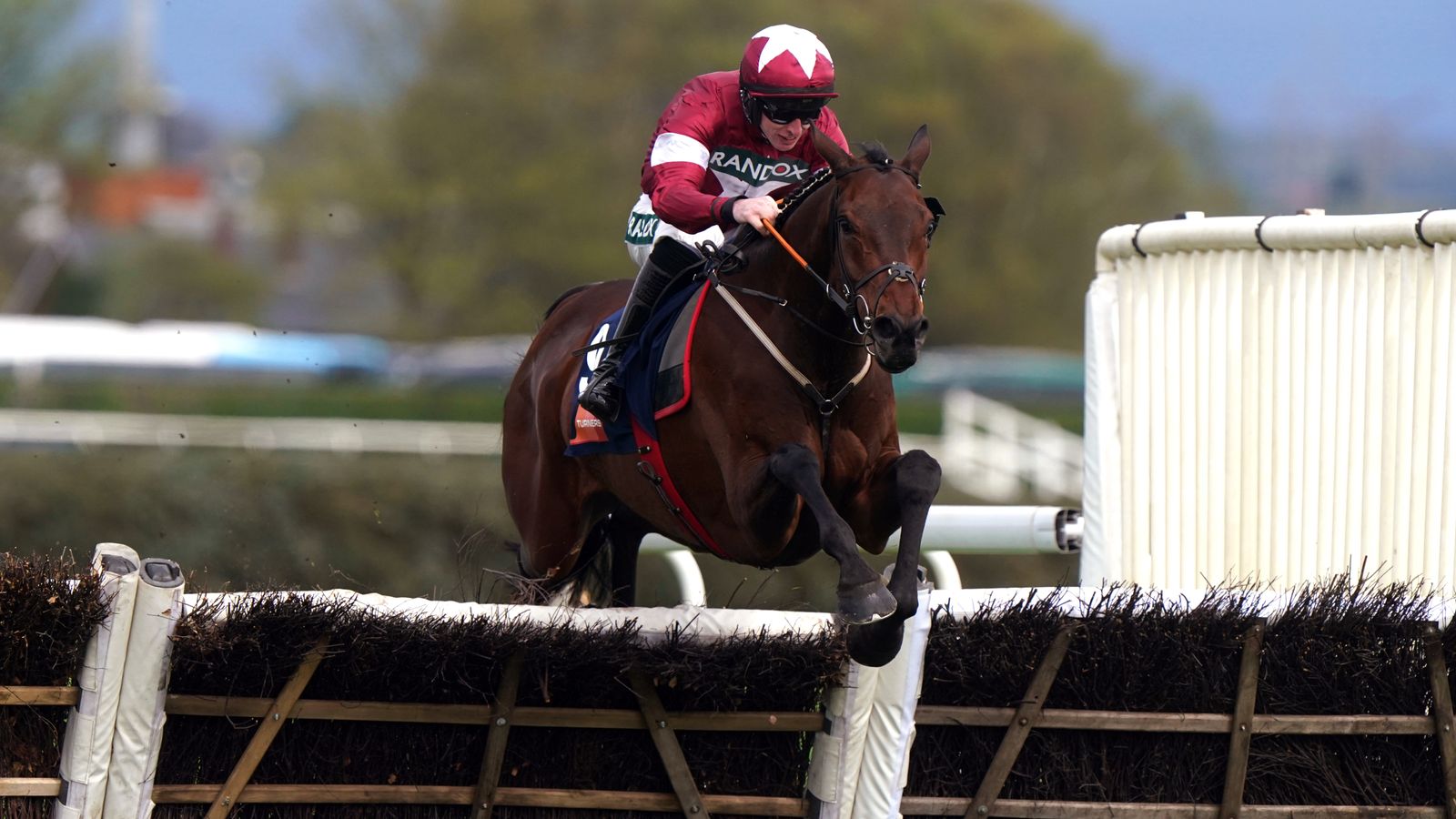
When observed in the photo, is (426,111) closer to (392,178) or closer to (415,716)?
(392,178)

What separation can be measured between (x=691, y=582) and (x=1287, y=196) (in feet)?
201

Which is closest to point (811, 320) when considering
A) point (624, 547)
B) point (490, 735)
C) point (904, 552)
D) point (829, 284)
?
point (829, 284)

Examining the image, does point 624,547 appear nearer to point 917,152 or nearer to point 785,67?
point 785,67

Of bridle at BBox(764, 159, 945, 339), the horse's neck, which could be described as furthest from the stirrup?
bridle at BBox(764, 159, 945, 339)

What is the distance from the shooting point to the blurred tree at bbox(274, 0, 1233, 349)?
34.7 metres

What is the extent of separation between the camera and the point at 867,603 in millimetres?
4453

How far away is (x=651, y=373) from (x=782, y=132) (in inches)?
31.2

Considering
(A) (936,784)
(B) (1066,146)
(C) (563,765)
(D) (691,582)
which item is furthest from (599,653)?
(B) (1066,146)

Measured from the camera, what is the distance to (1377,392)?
19.0 feet

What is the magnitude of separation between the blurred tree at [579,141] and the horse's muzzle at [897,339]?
29.7 m

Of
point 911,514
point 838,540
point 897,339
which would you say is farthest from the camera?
point 911,514

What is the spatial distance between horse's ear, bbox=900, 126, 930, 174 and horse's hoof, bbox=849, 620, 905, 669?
46.1 inches

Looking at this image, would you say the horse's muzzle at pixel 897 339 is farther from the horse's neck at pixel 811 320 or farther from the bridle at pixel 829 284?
the horse's neck at pixel 811 320

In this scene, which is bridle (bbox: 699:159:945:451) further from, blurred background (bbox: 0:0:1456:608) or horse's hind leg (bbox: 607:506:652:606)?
blurred background (bbox: 0:0:1456:608)
